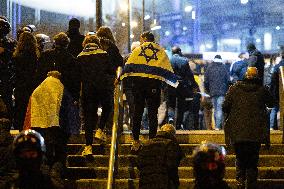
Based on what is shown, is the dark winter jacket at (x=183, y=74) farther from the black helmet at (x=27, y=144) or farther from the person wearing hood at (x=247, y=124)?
the black helmet at (x=27, y=144)

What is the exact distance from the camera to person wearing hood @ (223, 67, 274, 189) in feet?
29.3

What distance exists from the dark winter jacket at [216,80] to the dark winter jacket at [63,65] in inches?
206

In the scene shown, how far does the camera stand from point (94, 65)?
1016 cm

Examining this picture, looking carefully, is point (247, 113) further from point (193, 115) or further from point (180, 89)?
point (193, 115)

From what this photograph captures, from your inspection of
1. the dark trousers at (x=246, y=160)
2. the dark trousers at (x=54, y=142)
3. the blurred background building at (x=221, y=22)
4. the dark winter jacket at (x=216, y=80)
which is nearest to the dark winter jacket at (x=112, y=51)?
the dark trousers at (x=54, y=142)

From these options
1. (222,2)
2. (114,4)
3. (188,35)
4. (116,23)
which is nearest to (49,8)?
(116,23)

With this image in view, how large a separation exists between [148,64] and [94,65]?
875 millimetres

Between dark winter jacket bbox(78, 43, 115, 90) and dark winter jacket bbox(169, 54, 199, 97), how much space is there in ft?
11.2

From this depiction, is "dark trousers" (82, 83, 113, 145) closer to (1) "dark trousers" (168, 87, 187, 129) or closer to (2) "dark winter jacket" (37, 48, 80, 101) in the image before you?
(2) "dark winter jacket" (37, 48, 80, 101)

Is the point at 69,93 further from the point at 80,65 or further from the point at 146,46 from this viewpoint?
the point at 146,46

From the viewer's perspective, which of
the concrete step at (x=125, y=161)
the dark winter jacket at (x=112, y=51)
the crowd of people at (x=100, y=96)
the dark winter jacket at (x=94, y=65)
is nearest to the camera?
the crowd of people at (x=100, y=96)

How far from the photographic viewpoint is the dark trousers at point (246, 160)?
888 centimetres

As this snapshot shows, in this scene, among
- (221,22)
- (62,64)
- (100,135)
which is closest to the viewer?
(62,64)

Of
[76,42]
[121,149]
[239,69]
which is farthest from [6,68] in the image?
[239,69]
